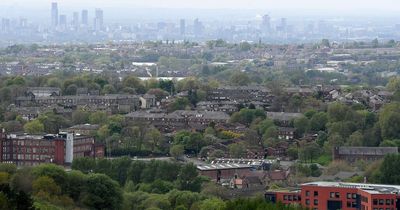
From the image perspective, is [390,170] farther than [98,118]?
No

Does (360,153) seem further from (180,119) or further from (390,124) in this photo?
(180,119)

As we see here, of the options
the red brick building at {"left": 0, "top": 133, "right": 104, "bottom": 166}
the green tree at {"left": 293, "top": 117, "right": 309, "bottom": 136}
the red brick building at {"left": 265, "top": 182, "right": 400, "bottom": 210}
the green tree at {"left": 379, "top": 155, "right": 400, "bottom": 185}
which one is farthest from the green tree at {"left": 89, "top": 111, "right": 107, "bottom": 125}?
the red brick building at {"left": 265, "top": 182, "right": 400, "bottom": 210}

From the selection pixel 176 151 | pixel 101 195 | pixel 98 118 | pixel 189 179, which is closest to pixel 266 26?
pixel 98 118

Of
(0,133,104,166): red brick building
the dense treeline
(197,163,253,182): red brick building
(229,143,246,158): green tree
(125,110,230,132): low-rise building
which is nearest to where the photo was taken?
the dense treeline

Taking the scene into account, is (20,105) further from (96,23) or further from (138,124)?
(96,23)

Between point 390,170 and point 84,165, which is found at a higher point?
point 390,170

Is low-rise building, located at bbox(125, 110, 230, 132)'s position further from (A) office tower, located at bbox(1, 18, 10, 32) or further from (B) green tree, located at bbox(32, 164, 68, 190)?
(A) office tower, located at bbox(1, 18, 10, 32)

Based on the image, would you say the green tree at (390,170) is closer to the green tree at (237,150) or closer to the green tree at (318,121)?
the green tree at (237,150)

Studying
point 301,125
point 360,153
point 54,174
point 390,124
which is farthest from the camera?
point 301,125
